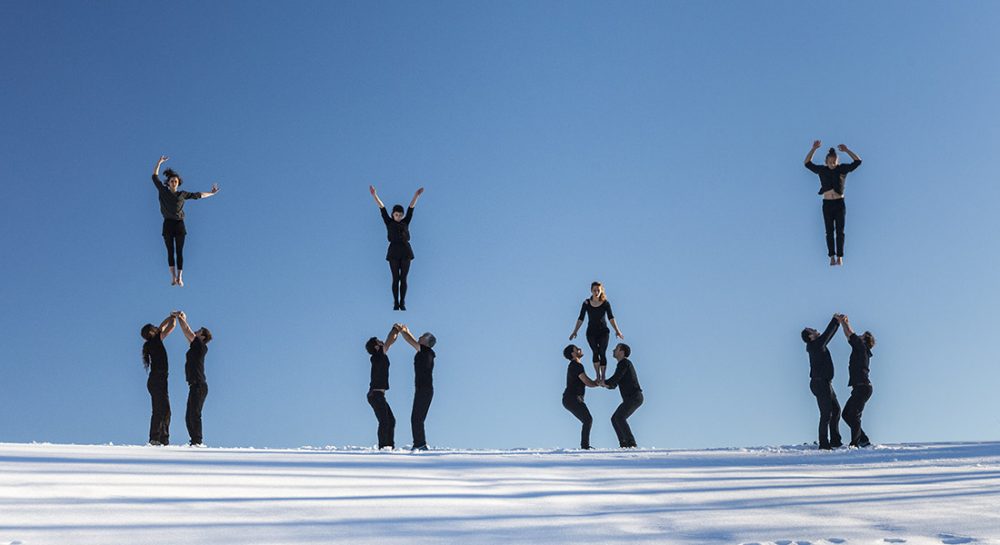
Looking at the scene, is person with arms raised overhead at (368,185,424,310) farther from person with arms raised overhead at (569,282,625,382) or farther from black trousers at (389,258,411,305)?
person with arms raised overhead at (569,282,625,382)

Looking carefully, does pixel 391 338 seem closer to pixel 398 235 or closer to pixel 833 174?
pixel 398 235

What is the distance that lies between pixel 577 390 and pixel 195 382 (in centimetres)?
594

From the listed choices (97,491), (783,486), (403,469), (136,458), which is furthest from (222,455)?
(783,486)

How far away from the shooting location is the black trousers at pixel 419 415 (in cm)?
1530

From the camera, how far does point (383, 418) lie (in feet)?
51.4

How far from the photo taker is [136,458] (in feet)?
32.6

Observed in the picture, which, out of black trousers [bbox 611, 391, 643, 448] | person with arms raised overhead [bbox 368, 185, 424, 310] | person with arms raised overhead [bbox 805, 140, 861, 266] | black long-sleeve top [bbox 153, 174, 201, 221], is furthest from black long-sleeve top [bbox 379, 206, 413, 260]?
person with arms raised overhead [bbox 805, 140, 861, 266]

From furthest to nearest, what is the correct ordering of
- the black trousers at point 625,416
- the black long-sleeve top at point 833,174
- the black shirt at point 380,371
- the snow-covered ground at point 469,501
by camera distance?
1. the black long-sleeve top at point 833,174
2. the black trousers at point 625,416
3. the black shirt at point 380,371
4. the snow-covered ground at point 469,501

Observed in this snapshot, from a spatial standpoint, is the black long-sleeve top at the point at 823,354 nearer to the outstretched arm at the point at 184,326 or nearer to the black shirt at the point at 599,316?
the black shirt at the point at 599,316

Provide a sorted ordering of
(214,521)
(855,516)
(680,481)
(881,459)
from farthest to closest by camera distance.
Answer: (881,459), (680,481), (855,516), (214,521)

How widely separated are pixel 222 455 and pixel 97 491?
3.91 meters

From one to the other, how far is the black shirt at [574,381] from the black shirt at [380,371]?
10.1 ft

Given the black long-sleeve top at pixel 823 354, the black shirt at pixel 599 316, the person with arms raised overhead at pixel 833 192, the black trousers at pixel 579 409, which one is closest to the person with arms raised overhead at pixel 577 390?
the black trousers at pixel 579 409

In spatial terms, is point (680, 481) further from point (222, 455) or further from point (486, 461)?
point (222, 455)
